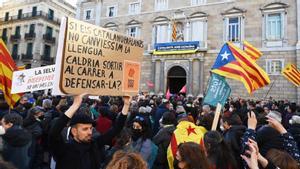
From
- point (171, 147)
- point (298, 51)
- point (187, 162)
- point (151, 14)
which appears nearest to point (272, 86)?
point (298, 51)

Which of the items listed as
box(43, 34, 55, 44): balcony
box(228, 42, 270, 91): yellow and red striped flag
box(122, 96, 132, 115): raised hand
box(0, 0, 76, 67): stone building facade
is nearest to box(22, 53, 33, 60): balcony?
box(0, 0, 76, 67): stone building facade

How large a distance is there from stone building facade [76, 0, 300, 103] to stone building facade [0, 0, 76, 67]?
12655 mm

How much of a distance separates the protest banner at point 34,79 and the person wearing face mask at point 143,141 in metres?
1.74

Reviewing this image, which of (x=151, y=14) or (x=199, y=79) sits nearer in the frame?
(x=199, y=79)

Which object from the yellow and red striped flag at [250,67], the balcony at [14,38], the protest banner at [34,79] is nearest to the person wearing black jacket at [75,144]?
the protest banner at [34,79]

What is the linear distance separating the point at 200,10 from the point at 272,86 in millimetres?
Answer: 8766

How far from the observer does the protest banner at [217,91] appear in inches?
219

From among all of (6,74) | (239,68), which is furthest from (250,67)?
(6,74)

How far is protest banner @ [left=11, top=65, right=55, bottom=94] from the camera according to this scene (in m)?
4.60

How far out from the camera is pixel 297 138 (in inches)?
178

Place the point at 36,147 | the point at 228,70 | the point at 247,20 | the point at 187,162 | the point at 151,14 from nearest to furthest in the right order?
the point at 187,162
the point at 36,147
the point at 228,70
the point at 247,20
the point at 151,14

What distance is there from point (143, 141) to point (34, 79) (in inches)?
98.7

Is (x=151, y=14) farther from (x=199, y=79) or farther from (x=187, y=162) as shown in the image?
(x=187, y=162)

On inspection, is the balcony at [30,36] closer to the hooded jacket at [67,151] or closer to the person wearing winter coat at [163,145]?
the person wearing winter coat at [163,145]
